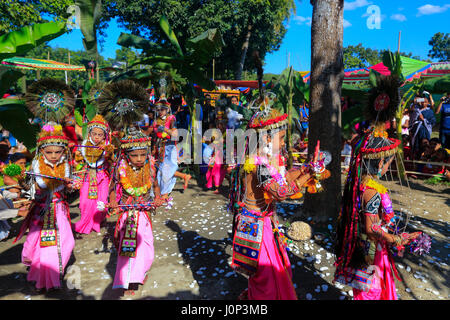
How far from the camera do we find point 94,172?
616cm

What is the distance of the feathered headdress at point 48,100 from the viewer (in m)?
4.54

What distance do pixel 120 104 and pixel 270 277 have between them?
2.93m

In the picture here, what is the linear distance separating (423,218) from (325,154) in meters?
4.76

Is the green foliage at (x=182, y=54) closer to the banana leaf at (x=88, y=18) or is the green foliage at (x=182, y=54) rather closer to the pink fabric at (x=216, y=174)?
the banana leaf at (x=88, y=18)

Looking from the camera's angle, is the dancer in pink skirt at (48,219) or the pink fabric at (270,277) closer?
the pink fabric at (270,277)

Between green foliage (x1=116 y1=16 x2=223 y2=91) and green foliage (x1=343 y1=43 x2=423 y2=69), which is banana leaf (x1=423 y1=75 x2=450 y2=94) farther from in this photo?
green foliage (x1=343 y1=43 x2=423 y2=69)

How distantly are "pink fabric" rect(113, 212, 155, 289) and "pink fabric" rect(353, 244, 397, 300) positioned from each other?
2687 millimetres

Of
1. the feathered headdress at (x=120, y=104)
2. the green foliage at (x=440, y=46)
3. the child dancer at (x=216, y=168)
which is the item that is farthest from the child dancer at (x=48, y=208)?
the green foliage at (x=440, y=46)

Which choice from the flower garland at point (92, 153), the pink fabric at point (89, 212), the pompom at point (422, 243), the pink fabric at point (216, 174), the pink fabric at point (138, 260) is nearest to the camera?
the pompom at point (422, 243)

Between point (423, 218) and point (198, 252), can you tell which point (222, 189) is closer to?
point (198, 252)

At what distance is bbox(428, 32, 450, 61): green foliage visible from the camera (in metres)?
51.3

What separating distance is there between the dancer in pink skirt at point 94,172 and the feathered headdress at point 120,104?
1952mm

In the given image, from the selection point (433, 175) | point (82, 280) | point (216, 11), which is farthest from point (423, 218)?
point (216, 11)

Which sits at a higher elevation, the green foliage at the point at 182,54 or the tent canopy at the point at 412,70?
the tent canopy at the point at 412,70
